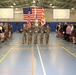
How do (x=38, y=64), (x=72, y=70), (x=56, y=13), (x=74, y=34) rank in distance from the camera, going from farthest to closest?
(x=56, y=13) < (x=74, y=34) < (x=38, y=64) < (x=72, y=70)


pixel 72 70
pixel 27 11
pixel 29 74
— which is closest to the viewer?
pixel 29 74

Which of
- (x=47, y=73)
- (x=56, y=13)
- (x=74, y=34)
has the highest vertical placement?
(x=56, y=13)

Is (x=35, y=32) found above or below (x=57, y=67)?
above

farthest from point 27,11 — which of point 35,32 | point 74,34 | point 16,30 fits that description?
point 16,30

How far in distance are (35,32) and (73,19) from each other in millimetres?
21728

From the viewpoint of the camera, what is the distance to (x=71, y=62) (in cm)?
780

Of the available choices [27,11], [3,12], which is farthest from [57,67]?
[3,12]

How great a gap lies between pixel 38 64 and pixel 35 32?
6.65 m

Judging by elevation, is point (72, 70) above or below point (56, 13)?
below

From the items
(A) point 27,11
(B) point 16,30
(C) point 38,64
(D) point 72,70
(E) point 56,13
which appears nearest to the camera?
(D) point 72,70

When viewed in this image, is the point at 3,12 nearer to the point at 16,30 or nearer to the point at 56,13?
the point at 56,13

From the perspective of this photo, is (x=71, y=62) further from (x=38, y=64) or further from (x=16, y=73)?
(x=16, y=73)

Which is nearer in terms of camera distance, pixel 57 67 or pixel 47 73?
pixel 47 73

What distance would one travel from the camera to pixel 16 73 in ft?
20.0
